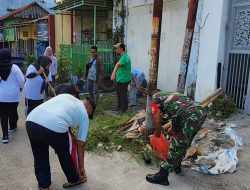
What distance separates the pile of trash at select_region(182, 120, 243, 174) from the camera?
4383mm

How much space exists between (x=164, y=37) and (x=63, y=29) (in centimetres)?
894

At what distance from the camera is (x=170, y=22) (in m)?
8.70

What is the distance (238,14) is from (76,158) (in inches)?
183

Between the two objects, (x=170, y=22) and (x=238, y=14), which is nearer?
(x=238, y=14)

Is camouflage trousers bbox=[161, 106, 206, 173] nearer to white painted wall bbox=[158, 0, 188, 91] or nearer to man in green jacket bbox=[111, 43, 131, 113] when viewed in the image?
man in green jacket bbox=[111, 43, 131, 113]

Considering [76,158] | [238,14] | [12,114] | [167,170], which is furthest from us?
[238,14]

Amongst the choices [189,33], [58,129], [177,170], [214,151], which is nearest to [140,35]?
[189,33]

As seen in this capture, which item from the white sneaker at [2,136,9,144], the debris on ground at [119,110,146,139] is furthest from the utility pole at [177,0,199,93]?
the white sneaker at [2,136,9,144]

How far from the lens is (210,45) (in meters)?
6.84

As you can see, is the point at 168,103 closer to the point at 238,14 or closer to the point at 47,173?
the point at 47,173

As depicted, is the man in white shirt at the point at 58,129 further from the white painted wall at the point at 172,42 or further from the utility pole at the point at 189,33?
the white painted wall at the point at 172,42

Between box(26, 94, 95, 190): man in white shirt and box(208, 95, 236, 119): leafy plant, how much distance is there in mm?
3604

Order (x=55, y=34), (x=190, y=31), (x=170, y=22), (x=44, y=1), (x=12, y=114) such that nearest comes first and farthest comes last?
(x=190, y=31)
(x=12, y=114)
(x=170, y=22)
(x=55, y=34)
(x=44, y=1)

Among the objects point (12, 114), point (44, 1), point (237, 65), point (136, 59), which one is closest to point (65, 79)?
point (136, 59)
